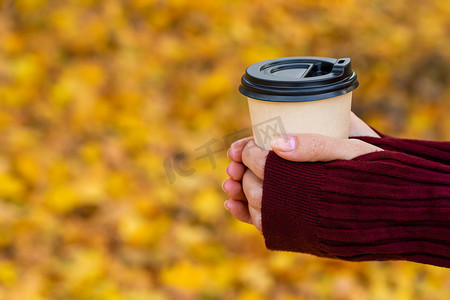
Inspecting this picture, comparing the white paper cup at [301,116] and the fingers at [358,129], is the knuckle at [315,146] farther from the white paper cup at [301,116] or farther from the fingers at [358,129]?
the fingers at [358,129]

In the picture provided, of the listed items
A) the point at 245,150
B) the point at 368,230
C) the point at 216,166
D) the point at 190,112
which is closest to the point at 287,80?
the point at 245,150

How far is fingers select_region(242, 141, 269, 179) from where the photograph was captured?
1067 millimetres

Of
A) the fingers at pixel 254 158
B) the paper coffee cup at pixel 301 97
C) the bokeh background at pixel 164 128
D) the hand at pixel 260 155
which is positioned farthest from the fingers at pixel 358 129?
the bokeh background at pixel 164 128

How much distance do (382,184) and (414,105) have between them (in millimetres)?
1624

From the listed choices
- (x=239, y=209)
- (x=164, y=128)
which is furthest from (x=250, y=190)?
(x=164, y=128)

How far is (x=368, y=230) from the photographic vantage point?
39.1 inches

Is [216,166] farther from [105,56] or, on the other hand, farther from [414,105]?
[414,105]

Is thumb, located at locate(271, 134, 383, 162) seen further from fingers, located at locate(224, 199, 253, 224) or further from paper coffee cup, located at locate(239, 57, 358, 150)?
fingers, located at locate(224, 199, 253, 224)

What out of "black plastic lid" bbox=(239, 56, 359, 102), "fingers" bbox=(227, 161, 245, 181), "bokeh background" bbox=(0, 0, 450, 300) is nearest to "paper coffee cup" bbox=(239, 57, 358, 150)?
"black plastic lid" bbox=(239, 56, 359, 102)

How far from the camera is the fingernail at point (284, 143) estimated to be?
3.24 ft

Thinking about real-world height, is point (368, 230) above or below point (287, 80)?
below

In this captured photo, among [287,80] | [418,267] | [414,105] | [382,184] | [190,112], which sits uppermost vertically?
[287,80]

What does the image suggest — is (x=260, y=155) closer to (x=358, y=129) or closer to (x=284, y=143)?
(x=284, y=143)

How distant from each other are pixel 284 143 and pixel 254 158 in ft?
0.36
